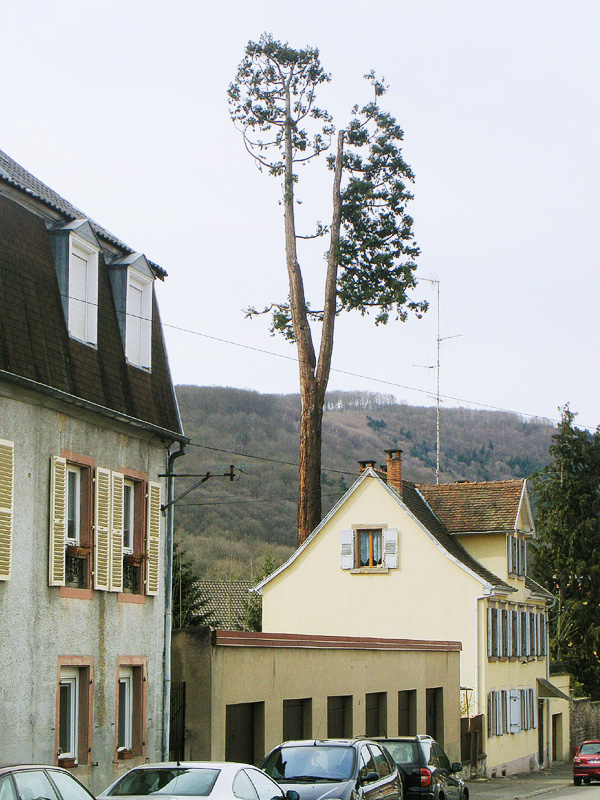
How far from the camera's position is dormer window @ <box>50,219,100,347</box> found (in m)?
17.0

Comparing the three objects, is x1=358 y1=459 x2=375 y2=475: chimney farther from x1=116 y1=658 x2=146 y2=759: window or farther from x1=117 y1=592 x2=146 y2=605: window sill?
x1=116 y1=658 x2=146 y2=759: window

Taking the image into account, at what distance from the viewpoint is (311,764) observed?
15.6 metres

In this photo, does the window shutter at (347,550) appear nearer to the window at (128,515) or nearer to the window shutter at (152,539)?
the window shutter at (152,539)

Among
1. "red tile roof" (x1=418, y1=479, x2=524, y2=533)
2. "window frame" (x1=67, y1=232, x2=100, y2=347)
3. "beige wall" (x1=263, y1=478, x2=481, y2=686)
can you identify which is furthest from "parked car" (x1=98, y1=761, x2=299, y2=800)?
"red tile roof" (x1=418, y1=479, x2=524, y2=533)

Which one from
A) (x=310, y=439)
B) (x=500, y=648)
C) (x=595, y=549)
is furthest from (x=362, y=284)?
(x=595, y=549)

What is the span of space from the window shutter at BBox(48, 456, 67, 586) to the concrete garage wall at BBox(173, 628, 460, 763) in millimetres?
3958

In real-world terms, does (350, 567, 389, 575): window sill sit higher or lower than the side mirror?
higher

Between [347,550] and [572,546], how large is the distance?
2109cm

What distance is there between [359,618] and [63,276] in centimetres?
2339

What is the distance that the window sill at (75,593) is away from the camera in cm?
1611

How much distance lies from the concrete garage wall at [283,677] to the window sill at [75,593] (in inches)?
118

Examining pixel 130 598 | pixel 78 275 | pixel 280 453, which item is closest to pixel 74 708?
pixel 130 598

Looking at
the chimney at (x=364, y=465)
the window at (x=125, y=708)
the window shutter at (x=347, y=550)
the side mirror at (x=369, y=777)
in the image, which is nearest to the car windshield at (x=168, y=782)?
the side mirror at (x=369, y=777)

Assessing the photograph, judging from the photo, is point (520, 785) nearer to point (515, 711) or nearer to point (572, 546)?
point (515, 711)
